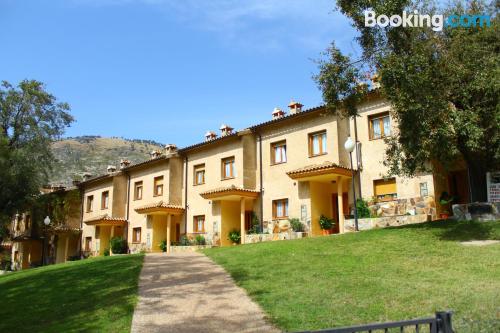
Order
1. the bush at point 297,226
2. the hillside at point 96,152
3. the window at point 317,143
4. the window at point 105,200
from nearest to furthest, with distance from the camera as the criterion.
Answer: the bush at point 297,226
the window at point 317,143
the window at point 105,200
the hillside at point 96,152

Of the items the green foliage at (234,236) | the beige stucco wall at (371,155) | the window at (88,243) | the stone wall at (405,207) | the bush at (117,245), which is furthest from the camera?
the window at (88,243)

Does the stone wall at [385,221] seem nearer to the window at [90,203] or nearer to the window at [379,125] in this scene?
the window at [379,125]

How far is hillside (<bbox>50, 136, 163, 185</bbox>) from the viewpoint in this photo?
83.8m

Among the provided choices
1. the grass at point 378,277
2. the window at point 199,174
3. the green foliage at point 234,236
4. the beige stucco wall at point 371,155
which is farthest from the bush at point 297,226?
the window at point 199,174

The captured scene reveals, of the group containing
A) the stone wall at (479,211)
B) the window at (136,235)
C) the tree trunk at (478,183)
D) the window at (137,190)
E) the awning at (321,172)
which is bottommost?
the window at (136,235)

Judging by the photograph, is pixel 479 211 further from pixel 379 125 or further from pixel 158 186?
pixel 158 186

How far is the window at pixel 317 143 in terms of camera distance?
23312mm

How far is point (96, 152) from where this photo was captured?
9944 centimetres

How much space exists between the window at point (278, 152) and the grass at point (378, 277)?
907 centimetres

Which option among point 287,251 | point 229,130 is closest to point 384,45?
point 287,251

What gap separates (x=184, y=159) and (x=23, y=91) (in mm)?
11857

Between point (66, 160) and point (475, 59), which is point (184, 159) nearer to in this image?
point (475, 59)

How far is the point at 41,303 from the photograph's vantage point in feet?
37.0

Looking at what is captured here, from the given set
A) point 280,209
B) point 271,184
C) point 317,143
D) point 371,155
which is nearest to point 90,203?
point 271,184
